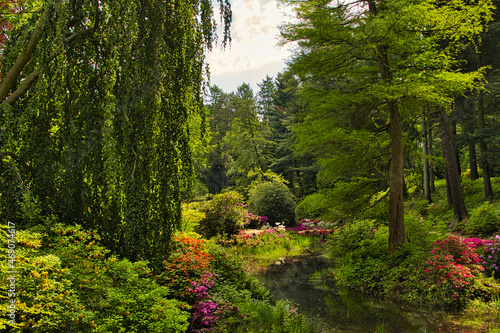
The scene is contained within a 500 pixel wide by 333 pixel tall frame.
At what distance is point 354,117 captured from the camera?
8227mm

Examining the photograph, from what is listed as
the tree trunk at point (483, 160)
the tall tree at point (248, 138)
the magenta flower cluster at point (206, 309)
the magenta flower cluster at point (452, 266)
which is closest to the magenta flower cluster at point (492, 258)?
the magenta flower cluster at point (452, 266)

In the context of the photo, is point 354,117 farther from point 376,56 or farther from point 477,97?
point 477,97

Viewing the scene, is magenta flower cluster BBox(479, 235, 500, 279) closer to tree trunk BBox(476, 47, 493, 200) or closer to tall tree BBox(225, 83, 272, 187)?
tree trunk BBox(476, 47, 493, 200)

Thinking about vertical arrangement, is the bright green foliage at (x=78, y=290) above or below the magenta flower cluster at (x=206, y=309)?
above

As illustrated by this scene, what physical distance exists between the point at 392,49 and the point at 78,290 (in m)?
7.65

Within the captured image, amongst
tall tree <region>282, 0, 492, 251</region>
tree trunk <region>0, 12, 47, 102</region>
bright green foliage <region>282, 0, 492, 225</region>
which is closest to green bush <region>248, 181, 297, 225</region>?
bright green foliage <region>282, 0, 492, 225</region>

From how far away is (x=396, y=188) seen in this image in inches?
301

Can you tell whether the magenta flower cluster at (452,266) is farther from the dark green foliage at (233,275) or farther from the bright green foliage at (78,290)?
the bright green foliage at (78,290)

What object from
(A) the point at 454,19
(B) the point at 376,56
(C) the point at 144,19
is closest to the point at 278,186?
(B) the point at 376,56

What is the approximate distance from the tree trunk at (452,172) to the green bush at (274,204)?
27.7 feet

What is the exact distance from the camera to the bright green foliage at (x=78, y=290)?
9.04 feet

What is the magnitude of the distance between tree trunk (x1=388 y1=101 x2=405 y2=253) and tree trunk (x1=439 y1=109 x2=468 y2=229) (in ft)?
16.8

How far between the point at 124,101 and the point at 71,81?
2.74 ft

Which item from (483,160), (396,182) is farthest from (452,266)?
(483,160)
